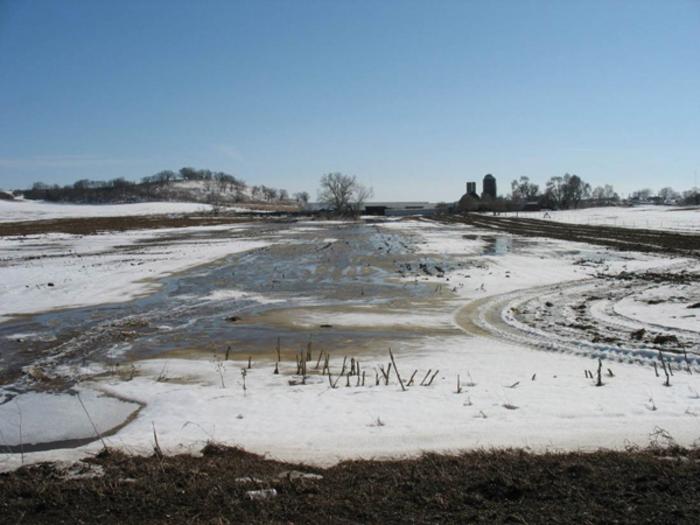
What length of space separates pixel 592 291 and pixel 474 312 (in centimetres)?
582

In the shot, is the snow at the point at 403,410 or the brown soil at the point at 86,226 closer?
the snow at the point at 403,410

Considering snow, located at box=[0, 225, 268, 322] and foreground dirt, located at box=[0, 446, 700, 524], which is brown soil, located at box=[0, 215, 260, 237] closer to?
snow, located at box=[0, 225, 268, 322]

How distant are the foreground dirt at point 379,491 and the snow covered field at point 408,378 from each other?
2.07 ft

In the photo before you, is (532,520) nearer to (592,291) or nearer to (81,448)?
(81,448)

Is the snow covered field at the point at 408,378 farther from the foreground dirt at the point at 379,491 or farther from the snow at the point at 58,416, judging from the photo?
the foreground dirt at the point at 379,491

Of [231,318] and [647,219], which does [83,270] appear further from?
[647,219]

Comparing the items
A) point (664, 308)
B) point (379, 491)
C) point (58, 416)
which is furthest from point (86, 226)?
point (379, 491)

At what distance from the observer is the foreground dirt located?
4.95 metres

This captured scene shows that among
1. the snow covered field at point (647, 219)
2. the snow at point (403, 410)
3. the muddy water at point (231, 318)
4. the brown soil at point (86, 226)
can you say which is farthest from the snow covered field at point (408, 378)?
the brown soil at point (86, 226)

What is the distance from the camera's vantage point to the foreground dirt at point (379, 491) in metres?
4.95

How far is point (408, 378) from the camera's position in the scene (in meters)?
10.2

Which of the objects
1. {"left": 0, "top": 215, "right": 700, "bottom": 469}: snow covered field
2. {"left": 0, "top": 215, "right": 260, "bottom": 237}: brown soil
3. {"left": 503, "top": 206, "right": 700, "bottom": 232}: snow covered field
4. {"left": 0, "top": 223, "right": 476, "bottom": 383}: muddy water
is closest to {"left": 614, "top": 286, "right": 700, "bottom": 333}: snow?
{"left": 0, "top": 215, "right": 700, "bottom": 469}: snow covered field

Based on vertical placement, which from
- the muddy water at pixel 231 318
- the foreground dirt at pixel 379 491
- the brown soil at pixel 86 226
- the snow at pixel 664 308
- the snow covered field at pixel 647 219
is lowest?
the muddy water at pixel 231 318

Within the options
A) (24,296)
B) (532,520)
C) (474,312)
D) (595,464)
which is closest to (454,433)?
(595,464)
